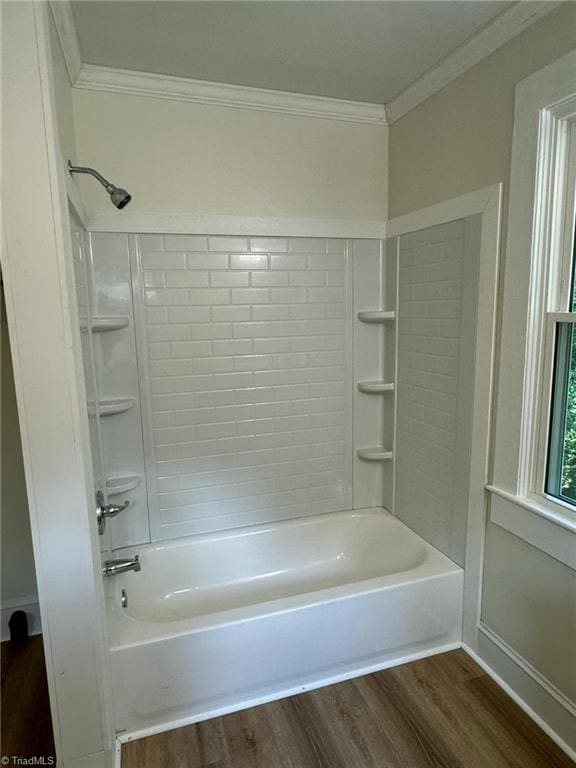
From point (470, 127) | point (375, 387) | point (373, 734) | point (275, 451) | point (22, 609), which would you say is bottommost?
point (373, 734)

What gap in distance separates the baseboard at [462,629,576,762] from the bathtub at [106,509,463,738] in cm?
15

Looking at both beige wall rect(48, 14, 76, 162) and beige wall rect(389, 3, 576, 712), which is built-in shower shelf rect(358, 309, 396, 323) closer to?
beige wall rect(389, 3, 576, 712)

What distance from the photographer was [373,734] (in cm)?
156

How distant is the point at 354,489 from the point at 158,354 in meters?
1.29

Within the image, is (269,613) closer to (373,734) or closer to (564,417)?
(373,734)

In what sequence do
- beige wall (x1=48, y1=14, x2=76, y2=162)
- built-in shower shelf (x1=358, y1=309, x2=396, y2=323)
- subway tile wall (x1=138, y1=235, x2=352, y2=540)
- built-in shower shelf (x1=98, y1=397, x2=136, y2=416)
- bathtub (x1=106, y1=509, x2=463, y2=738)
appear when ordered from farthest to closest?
built-in shower shelf (x1=358, y1=309, x2=396, y2=323), subway tile wall (x1=138, y1=235, x2=352, y2=540), built-in shower shelf (x1=98, y1=397, x2=136, y2=416), bathtub (x1=106, y1=509, x2=463, y2=738), beige wall (x1=48, y1=14, x2=76, y2=162)

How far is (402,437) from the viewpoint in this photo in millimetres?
2311

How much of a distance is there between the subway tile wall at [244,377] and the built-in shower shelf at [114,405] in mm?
115

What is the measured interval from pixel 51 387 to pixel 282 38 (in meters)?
1.47

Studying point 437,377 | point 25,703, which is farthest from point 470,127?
point 25,703

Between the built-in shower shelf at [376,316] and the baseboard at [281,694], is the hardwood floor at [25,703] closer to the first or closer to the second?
the baseboard at [281,694]

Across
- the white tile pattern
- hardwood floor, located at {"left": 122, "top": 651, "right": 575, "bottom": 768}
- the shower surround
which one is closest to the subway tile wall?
the shower surround

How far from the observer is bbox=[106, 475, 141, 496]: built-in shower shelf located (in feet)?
6.59

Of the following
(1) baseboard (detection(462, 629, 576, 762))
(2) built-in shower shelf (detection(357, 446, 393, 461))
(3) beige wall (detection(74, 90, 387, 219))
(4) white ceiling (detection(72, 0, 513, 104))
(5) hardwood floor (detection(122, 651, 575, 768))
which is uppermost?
(4) white ceiling (detection(72, 0, 513, 104))
